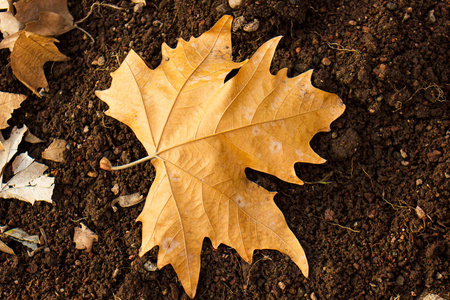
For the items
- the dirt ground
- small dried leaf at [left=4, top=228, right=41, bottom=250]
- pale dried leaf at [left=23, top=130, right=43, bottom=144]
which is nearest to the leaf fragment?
the dirt ground

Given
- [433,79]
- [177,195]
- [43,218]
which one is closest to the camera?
[177,195]

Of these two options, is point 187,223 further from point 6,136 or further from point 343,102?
point 6,136

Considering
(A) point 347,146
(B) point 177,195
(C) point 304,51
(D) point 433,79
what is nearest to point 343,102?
(A) point 347,146

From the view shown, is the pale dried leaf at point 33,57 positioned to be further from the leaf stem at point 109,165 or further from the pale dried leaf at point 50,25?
the leaf stem at point 109,165

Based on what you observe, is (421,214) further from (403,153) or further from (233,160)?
(233,160)

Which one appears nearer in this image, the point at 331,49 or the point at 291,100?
the point at 291,100

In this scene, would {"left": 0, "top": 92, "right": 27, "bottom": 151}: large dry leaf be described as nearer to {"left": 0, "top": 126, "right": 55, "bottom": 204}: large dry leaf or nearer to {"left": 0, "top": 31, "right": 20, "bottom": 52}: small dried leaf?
{"left": 0, "top": 126, "right": 55, "bottom": 204}: large dry leaf

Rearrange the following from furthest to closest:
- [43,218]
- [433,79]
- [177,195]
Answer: [43,218] < [433,79] < [177,195]

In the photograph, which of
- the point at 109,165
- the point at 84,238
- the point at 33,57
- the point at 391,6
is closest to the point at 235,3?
the point at 391,6
